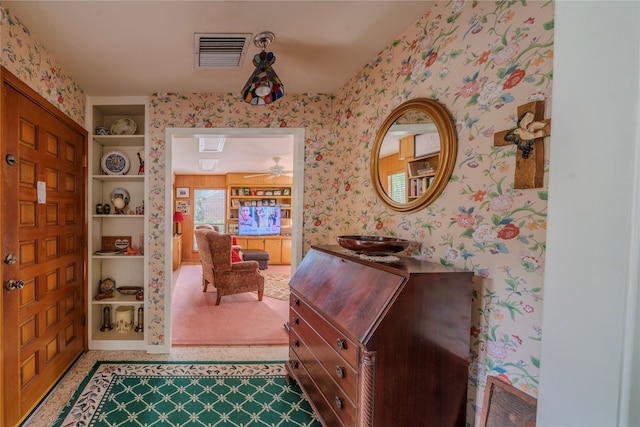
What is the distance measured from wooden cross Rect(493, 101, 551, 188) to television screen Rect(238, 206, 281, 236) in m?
6.31

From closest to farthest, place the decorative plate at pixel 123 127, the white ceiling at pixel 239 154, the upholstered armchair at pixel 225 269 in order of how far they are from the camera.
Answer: the decorative plate at pixel 123 127 → the upholstered armchair at pixel 225 269 → the white ceiling at pixel 239 154

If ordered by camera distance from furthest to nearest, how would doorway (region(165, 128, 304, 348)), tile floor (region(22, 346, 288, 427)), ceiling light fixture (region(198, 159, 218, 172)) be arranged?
1. ceiling light fixture (region(198, 159, 218, 172))
2. doorway (region(165, 128, 304, 348))
3. tile floor (region(22, 346, 288, 427))

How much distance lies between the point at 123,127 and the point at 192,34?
146 cm

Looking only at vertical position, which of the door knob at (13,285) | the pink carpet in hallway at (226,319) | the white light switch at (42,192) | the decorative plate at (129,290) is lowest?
the pink carpet in hallway at (226,319)

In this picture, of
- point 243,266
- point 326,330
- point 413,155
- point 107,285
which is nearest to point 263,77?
point 413,155

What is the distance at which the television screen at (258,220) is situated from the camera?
6.91 meters

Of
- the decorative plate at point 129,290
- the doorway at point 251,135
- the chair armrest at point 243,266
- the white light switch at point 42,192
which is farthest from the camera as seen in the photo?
the chair armrest at point 243,266

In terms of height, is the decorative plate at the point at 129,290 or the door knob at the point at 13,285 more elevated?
the door knob at the point at 13,285

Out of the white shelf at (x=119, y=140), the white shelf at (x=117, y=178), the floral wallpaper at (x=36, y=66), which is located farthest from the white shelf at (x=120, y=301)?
the floral wallpaper at (x=36, y=66)

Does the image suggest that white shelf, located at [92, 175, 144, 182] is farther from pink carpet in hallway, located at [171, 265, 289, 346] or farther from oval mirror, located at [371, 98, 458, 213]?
oval mirror, located at [371, 98, 458, 213]

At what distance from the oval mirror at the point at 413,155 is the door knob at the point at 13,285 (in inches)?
86.6

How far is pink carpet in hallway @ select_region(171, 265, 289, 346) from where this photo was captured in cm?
276

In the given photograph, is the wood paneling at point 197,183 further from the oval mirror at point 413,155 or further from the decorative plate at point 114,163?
the oval mirror at point 413,155

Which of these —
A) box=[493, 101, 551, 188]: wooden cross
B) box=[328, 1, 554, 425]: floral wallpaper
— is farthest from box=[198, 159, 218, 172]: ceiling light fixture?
box=[493, 101, 551, 188]: wooden cross
